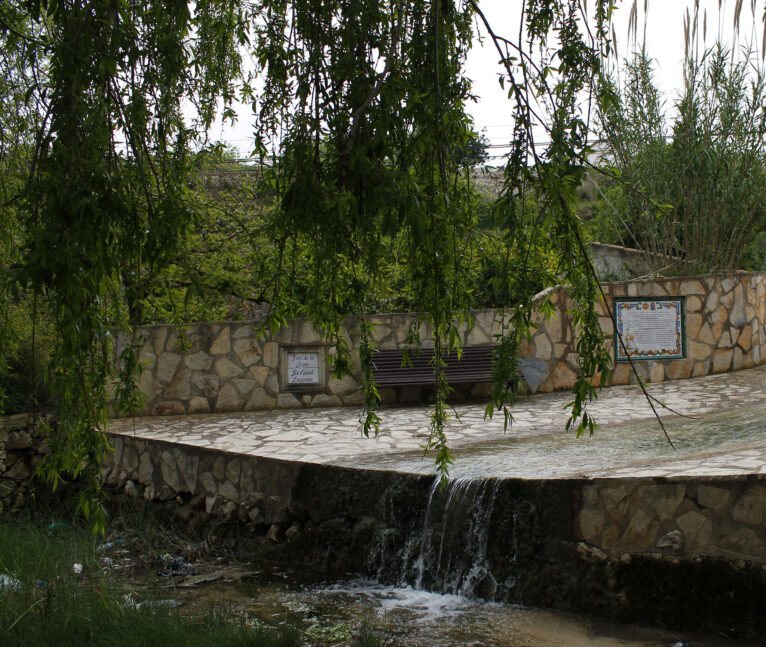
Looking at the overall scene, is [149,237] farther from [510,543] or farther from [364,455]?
[364,455]

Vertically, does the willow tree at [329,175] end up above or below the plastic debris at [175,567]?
above

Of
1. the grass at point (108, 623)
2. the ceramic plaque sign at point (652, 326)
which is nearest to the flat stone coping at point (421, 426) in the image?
the ceramic plaque sign at point (652, 326)

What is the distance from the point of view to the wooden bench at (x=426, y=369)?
31.4 ft

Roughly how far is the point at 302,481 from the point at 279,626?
76.4 inches

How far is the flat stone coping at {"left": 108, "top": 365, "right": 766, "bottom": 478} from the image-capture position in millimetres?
6324

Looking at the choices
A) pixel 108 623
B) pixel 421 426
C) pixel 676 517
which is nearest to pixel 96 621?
pixel 108 623

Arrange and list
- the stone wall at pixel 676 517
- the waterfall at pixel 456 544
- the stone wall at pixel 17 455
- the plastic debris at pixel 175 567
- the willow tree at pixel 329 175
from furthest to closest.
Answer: the stone wall at pixel 17 455
the plastic debris at pixel 175 567
the waterfall at pixel 456 544
the stone wall at pixel 676 517
the willow tree at pixel 329 175

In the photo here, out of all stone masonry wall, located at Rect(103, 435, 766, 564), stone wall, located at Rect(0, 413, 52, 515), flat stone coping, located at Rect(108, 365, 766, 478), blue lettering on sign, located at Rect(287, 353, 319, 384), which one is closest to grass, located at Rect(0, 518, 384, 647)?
stone masonry wall, located at Rect(103, 435, 766, 564)

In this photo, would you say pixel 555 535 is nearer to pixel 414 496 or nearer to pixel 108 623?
pixel 414 496

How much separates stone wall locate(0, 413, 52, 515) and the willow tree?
6.66 meters

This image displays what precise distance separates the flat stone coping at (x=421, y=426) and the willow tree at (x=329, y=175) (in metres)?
2.33

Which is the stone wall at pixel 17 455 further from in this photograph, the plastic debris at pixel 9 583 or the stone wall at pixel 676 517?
the stone wall at pixel 676 517

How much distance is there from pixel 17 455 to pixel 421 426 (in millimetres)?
4773

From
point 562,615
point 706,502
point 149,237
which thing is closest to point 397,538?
point 562,615
